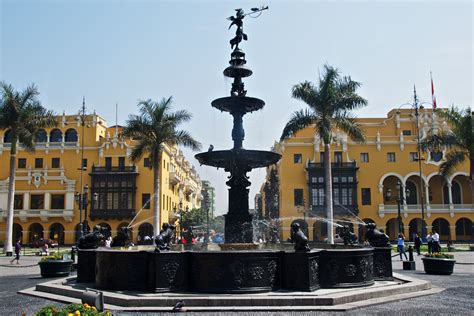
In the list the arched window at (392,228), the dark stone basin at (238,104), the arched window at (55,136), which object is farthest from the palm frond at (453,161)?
the arched window at (55,136)

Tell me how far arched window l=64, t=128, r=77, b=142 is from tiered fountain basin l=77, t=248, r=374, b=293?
4838 cm

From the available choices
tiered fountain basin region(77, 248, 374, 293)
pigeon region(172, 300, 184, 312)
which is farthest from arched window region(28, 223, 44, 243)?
pigeon region(172, 300, 184, 312)

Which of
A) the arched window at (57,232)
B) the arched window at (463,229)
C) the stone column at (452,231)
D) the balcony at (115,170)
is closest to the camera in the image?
the stone column at (452,231)

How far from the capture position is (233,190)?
46.4ft

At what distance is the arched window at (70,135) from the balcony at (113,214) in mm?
10057

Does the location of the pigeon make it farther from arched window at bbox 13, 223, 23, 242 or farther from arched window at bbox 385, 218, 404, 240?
arched window at bbox 13, 223, 23, 242

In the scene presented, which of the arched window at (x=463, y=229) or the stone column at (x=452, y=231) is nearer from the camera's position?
the stone column at (x=452, y=231)

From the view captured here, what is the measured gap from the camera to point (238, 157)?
44.8ft

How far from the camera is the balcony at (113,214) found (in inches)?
2068

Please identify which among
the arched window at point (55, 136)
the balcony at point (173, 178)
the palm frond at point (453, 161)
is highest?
the arched window at point (55, 136)

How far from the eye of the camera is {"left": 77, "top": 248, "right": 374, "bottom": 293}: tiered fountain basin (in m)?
10.2

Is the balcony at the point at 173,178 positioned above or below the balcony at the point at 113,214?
above

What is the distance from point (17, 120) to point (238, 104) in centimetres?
2590

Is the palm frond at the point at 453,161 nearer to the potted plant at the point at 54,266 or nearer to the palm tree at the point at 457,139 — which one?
the palm tree at the point at 457,139
